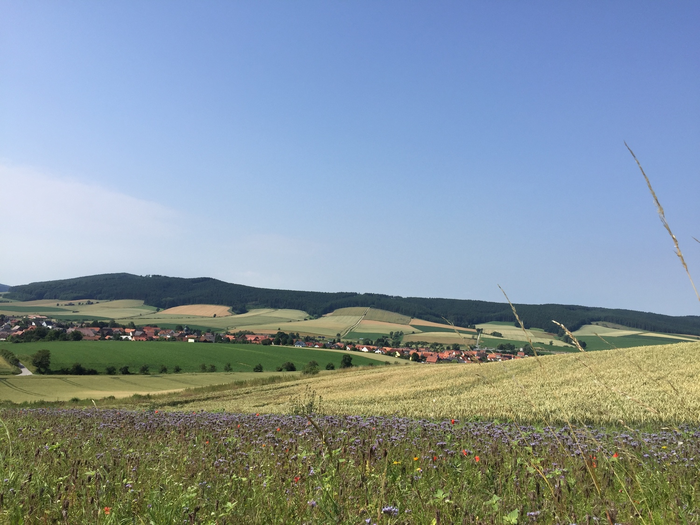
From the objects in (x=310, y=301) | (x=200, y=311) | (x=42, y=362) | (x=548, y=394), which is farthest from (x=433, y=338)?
(x=200, y=311)

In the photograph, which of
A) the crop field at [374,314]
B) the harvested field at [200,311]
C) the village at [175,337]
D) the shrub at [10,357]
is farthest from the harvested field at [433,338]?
the harvested field at [200,311]

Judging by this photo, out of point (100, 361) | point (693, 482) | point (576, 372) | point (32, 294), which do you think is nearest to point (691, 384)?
point (576, 372)

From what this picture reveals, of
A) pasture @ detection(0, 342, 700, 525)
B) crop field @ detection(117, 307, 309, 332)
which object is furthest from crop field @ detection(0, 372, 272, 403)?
crop field @ detection(117, 307, 309, 332)

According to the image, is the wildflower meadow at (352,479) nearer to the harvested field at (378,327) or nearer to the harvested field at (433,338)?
the harvested field at (433,338)

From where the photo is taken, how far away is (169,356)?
231 ft

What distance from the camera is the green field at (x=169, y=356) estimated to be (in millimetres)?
64188

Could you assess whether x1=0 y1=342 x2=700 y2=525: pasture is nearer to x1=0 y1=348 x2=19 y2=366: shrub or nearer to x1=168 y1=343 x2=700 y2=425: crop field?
x1=168 y1=343 x2=700 y2=425: crop field

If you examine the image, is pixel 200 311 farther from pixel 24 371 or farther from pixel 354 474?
pixel 354 474

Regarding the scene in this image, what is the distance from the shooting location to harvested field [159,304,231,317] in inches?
6156

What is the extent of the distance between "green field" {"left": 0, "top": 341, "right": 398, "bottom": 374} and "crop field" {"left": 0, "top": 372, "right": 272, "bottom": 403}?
8.76 meters

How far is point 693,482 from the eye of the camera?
13.4ft

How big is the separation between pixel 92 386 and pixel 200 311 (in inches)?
4565

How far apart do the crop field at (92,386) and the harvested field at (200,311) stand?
10085 centimetres

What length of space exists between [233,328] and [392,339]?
4386 cm
